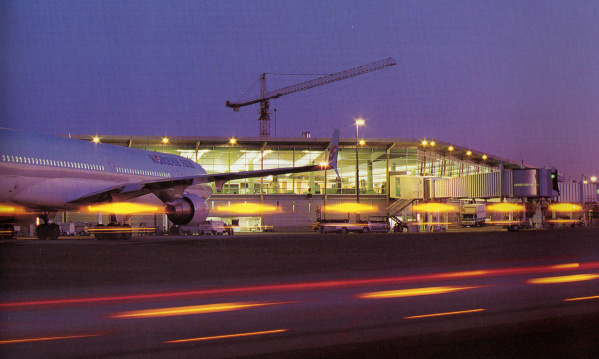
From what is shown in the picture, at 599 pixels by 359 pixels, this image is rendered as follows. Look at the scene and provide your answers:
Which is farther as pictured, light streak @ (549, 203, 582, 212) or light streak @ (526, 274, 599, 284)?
light streak @ (549, 203, 582, 212)

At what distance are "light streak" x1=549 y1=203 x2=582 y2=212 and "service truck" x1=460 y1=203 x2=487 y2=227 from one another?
11.0 m

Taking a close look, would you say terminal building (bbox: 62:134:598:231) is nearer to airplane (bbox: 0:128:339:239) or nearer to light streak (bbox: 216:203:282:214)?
light streak (bbox: 216:203:282:214)

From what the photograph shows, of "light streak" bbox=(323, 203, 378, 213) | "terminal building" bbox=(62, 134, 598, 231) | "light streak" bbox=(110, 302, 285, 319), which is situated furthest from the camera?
"light streak" bbox=(323, 203, 378, 213)

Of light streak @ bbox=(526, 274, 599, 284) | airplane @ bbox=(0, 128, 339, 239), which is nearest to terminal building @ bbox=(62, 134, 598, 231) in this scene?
airplane @ bbox=(0, 128, 339, 239)

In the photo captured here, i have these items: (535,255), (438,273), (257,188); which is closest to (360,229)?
(257,188)

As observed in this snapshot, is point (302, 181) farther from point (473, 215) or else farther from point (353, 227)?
point (353, 227)

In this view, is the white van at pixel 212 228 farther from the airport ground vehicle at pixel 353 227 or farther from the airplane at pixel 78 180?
the airplane at pixel 78 180

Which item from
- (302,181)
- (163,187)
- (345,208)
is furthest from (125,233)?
(302,181)

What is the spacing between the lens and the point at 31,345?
6844 mm

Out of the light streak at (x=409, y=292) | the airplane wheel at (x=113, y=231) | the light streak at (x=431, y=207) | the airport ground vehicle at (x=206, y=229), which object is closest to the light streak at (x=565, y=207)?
the light streak at (x=431, y=207)

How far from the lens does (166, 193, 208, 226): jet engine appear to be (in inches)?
1048

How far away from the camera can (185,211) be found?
26781 mm

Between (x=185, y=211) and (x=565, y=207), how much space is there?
5276 centimetres

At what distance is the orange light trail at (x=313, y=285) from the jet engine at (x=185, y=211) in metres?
14.9
